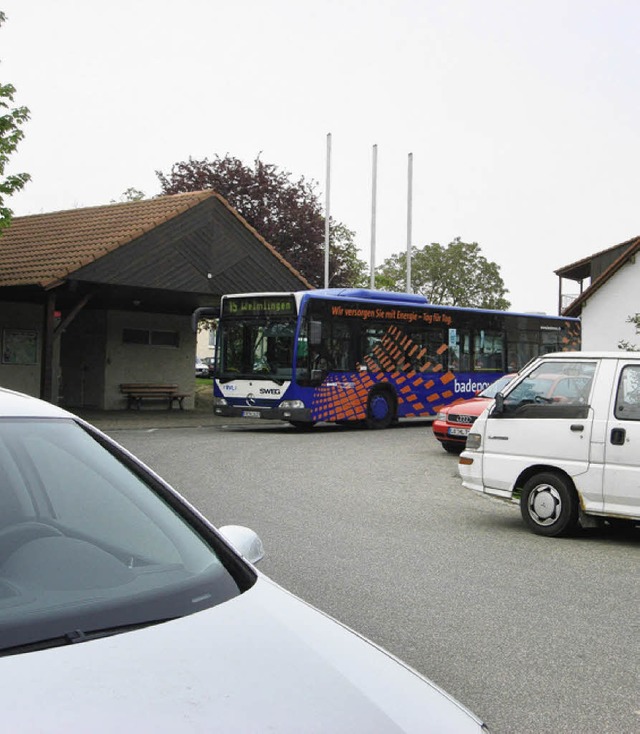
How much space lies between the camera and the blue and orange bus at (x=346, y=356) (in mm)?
23016

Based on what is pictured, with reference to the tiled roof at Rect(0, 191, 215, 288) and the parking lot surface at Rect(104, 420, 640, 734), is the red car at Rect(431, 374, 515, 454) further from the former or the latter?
the tiled roof at Rect(0, 191, 215, 288)

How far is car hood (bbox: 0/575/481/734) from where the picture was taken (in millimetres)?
2219

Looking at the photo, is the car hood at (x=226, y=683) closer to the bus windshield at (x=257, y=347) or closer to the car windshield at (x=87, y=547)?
the car windshield at (x=87, y=547)

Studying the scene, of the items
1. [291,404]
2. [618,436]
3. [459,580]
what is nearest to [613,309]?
[291,404]

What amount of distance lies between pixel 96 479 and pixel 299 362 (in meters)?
19.5

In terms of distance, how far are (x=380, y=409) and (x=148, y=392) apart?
9022 millimetres

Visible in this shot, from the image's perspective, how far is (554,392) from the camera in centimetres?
1012

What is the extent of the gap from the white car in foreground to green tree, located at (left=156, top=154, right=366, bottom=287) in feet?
145

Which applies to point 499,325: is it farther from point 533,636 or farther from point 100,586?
point 100,586

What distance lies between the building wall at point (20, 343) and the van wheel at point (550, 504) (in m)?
20.7

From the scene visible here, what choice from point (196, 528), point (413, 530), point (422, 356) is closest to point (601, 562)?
point (413, 530)

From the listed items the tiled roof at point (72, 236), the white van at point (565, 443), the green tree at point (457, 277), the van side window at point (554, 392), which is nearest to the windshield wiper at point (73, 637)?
the white van at point (565, 443)

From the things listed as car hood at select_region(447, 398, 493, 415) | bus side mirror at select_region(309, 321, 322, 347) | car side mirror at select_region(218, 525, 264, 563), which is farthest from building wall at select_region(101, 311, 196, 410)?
car side mirror at select_region(218, 525, 264, 563)

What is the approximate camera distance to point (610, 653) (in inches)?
231
